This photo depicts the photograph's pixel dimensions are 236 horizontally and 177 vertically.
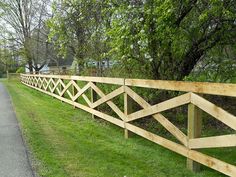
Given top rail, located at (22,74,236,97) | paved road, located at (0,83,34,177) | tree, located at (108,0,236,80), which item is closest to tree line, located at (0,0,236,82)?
tree, located at (108,0,236,80)

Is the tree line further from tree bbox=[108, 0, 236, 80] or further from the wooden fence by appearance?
the wooden fence

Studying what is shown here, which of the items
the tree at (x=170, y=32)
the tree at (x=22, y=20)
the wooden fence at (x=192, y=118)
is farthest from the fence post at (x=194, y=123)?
the tree at (x=22, y=20)

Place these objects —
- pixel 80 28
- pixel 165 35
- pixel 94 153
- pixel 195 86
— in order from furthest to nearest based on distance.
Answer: pixel 80 28 → pixel 165 35 → pixel 94 153 → pixel 195 86

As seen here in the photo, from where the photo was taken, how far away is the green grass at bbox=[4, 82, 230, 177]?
14.1ft

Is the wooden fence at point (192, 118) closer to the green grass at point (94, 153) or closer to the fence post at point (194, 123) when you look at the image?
the fence post at point (194, 123)

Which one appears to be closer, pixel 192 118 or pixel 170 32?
pixel 192 118

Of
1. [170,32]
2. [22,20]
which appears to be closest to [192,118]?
[170,32]

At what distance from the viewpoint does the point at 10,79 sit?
118 feet

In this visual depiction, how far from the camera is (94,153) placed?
202 inches

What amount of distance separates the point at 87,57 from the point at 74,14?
→ 1.59 meters

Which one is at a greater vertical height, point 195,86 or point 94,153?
point 195,86

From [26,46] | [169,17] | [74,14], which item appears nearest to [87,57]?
[74,14]

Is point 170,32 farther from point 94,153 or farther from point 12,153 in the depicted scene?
point 12,153

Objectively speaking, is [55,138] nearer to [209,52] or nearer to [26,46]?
[209,52]
